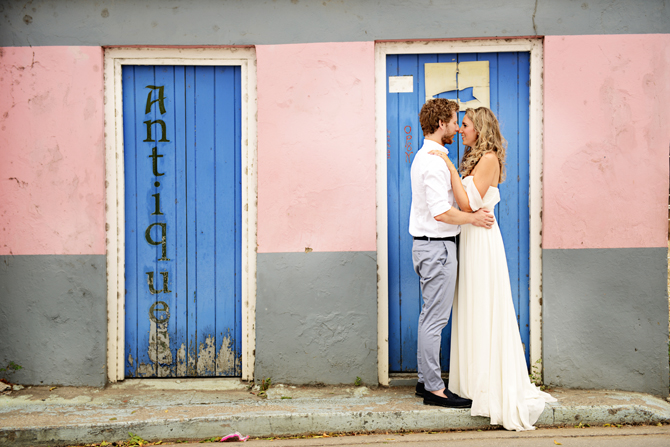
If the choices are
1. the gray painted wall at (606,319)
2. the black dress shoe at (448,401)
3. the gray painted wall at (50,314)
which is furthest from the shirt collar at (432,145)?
the gray painted wall at (50,314)

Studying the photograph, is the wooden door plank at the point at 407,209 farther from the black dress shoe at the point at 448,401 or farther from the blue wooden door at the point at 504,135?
the black dress shoe at the point at 448,401

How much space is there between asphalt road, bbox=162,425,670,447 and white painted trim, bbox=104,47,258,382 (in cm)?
113

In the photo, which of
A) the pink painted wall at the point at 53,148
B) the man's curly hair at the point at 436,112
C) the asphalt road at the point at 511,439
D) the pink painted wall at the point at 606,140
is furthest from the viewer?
the pink painted wall at the point at 53,148

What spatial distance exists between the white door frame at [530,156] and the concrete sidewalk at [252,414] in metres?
0.56

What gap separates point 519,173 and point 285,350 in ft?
8.22

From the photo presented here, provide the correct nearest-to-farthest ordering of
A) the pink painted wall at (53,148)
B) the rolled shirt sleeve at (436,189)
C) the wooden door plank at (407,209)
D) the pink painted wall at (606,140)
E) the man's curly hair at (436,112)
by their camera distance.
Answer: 1. the rolled shirt sleeve at (436,189)
2. the man's curly hair at (436,112)
3. the pink painted wall at (606,140)
4. the pink painted wall at (53,148)
5. the wooden door plank at (407,209)

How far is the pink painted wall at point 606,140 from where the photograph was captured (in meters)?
3.88

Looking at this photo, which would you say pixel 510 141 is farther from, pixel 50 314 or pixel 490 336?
pixel 50 314

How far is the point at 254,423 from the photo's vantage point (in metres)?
3.40

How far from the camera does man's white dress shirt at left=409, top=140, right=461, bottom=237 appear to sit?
10.8ft

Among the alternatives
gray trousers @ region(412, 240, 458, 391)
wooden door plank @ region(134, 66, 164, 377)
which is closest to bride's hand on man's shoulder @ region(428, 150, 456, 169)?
gray trousers @ region(412, 240, 458, 391)

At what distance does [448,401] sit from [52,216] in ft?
11.6

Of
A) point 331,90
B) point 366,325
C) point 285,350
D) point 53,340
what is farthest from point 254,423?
point 331,90

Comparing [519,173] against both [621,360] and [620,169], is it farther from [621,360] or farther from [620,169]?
[621,360]
